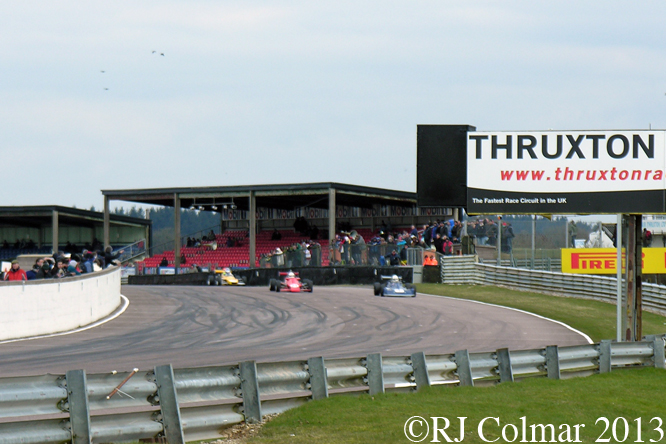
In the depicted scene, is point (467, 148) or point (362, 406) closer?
point (362, 406)

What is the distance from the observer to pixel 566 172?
16266mm

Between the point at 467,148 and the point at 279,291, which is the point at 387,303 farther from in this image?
the point at 467,148

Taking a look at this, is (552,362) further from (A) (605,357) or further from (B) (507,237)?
(B) (507,237)

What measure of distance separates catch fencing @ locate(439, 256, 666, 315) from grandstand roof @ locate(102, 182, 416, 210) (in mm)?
11825

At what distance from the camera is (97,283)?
2378 centimetres

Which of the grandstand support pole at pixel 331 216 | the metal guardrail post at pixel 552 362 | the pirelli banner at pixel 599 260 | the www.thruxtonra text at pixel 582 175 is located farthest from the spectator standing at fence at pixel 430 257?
the metal guardrail post at pixel 552 362

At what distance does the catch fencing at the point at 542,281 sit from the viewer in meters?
30.0

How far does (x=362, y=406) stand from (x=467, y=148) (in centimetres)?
828

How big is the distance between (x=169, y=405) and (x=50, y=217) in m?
64.7

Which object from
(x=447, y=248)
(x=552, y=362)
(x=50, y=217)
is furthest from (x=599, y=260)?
(x=50, y=217)

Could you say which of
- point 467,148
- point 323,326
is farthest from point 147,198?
point 467,148

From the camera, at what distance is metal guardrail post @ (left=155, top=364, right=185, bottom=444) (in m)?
7.86

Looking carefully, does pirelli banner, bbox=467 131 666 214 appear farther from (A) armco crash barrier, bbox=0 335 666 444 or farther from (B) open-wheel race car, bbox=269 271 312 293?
(B) open-wheel race car, bbox=269 271 312 293

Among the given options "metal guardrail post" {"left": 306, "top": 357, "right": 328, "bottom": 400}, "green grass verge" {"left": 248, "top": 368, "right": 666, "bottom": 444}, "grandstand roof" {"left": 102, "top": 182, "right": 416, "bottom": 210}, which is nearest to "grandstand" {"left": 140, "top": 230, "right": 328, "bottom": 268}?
"grandstand roof" {"left": 102, "top": 182, "right": 416, "bottom": 210}
